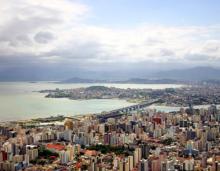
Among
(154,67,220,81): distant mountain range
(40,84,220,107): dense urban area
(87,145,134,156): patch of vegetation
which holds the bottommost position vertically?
(87,145,134,156): patch of vegetation

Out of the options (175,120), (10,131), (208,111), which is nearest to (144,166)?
(10,131)

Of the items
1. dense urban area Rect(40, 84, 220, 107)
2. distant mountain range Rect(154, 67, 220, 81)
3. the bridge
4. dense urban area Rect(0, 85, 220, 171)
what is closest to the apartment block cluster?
dense urban area Rect(0, 85, 220, 171)

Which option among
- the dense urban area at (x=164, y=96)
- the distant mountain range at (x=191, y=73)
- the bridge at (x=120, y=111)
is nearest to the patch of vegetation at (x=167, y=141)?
the bridge at (x=120, y=111)

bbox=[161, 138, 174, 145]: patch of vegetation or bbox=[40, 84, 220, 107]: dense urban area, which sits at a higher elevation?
bbox=[40, 84, 220, 107]: dense urban area

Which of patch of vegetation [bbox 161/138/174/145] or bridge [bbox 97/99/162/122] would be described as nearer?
patch of vegetation [bbox 161/138/174/145]

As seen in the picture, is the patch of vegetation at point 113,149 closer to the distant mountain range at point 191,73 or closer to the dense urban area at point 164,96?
the dense urban area at point 164,96

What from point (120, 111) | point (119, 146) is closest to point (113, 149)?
point (119, 146)

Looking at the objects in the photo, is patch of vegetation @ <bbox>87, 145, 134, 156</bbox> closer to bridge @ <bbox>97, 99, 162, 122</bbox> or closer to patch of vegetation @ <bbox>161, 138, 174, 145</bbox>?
patch of vegetation @ <bbox>161, 138, 174, 145</bbox>

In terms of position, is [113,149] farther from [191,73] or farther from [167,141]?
[191,73]
